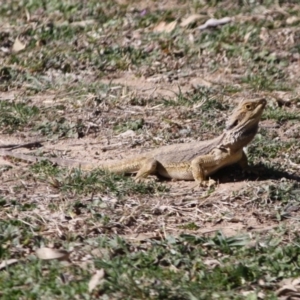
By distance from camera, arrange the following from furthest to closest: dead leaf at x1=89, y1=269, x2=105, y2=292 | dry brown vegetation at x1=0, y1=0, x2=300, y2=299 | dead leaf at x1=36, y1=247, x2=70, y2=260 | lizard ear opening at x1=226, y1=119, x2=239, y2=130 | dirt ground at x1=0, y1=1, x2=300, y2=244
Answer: lizard ear opening at x1=226, y1=119, x2=239, y2=130 < dirt ground at x1=0, y1=1, x2=300, y2=244 < dry brown vegetation at x1=0, y1=0, x2=300, y2=299 < dead leaf at x1=36, y1=247, x2=70, y2=260 < dead leaf at x1=89, y1=269, x2=105, y2=292

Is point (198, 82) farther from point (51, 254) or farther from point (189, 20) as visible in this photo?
point (51, 254)

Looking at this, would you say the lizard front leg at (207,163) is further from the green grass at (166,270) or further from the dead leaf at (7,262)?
the dead leaf at (7,262)

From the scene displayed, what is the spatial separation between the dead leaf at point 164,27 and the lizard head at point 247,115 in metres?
4.48

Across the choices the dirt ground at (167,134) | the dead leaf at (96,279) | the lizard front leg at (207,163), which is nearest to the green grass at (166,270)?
the dead leaf at (96,279)

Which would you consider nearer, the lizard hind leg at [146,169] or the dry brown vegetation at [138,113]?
the dry brown vegetation at [138,113]

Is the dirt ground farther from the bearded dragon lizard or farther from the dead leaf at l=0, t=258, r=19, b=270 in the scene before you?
the dead leaf at l=0, t=258, r=19, b=270

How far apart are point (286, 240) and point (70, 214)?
162cm

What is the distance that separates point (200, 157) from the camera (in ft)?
29.0

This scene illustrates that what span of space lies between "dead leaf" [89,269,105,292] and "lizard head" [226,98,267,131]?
105 inches

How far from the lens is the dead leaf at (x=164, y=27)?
43.1 ft

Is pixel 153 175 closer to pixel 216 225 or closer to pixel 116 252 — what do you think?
pixel 216 225

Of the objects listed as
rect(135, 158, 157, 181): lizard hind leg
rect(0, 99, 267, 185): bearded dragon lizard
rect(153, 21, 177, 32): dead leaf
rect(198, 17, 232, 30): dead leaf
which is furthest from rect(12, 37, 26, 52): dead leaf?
rect(135, 158, 157, 181): lizard hind leg

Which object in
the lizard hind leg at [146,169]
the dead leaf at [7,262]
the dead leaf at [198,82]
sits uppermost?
the dead leaf at [7,262]

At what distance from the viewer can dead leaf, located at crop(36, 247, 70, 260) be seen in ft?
22.3
